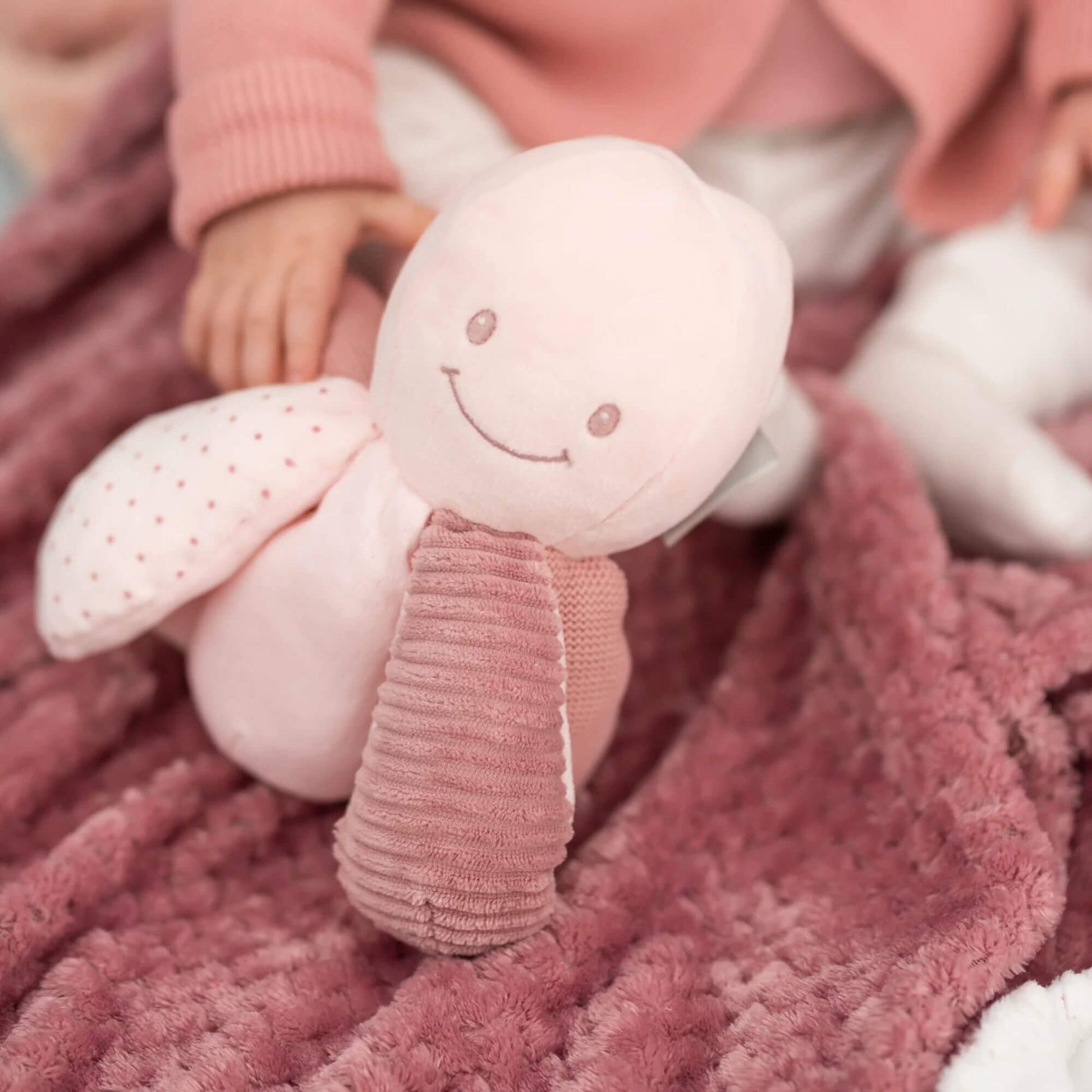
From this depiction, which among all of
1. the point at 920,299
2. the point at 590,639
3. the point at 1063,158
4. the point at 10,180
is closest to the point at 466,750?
the point at 590,639

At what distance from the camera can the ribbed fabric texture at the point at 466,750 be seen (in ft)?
1.54

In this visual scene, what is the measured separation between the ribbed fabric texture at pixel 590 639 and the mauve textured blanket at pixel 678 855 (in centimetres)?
9

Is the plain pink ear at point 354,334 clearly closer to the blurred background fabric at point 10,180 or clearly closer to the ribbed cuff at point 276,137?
the ribbed cuff at point 276,137

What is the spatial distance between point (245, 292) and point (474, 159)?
9.0 inches

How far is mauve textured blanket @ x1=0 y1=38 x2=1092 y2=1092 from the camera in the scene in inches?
19.0

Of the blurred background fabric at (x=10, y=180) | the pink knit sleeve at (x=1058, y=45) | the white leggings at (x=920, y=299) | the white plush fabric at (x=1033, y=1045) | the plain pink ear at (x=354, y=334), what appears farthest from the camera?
the blurred background fabric at (x=10, y=180)

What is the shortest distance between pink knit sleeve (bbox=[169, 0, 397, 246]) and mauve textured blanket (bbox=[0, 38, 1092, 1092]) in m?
0.21

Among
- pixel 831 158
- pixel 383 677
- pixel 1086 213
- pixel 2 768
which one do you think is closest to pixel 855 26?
pixel 831 158

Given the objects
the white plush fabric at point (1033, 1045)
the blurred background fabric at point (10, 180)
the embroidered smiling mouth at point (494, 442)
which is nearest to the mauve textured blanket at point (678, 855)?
the white plush fabric at point (1033, 1045)

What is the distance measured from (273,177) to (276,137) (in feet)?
0.08

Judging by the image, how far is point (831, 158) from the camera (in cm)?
94

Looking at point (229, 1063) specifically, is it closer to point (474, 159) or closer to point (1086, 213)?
point (474, 159)

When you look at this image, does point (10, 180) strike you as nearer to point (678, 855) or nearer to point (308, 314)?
point (308, 314)

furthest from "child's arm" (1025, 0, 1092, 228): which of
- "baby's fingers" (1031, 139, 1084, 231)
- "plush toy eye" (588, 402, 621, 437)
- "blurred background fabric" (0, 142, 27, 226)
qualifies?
"blurred background fabric" (0, 142, 27, 226)
